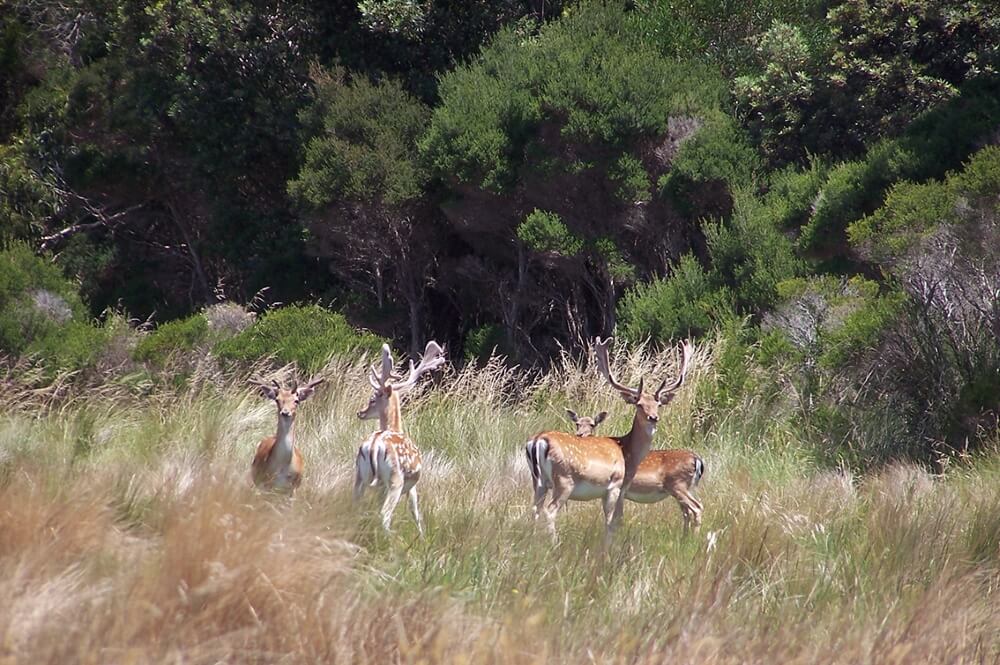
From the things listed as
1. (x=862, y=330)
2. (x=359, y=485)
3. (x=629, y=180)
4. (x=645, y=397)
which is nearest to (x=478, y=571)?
(x=359, y=485)

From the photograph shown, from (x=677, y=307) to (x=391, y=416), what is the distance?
804 centimetres

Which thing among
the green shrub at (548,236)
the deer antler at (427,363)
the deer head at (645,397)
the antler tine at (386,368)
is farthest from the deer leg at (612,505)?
the green shrub at (548,236)

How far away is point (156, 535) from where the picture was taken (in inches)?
247

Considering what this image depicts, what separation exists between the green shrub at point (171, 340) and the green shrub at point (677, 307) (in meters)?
6.12

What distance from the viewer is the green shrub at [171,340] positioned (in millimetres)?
18469

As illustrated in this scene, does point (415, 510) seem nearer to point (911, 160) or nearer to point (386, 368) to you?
point (386, 368)

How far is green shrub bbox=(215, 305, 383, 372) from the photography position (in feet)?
57.5

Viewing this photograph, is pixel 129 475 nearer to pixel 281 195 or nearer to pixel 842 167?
pixel 842 167

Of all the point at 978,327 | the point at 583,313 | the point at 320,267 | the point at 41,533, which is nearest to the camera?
the point at 41,533

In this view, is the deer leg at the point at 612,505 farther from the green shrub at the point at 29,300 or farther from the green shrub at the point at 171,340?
the green shrub at the point at 29,300

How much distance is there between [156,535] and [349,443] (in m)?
6.62

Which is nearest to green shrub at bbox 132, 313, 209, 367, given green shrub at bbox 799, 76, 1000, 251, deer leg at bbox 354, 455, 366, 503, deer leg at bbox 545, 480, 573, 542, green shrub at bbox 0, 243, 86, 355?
green shrub at bbox 0, 243, 86, 355

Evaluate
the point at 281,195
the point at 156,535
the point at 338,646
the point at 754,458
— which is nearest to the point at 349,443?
Result: the point at 754,458

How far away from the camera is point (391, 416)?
989cm
